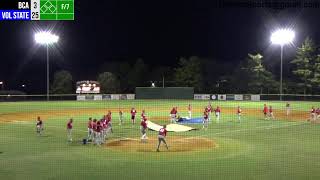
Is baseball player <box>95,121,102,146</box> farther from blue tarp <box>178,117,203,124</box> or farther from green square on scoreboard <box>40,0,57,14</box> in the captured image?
blue tarp <box>178,117,203,124</box>

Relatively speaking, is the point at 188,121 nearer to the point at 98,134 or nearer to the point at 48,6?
the point at 98,134

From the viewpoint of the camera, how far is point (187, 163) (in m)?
16.9

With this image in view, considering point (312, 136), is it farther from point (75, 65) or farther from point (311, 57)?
point (75, 65)

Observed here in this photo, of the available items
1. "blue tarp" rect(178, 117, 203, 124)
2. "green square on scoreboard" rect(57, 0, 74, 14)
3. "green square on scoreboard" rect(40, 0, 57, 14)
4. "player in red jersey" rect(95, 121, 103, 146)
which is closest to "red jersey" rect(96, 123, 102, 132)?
"player in red jersey" rect(95, 121, 103, 146)

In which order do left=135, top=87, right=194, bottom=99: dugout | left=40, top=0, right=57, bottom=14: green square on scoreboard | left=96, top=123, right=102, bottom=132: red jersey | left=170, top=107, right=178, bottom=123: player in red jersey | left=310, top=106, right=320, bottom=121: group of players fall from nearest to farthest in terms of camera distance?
left=96, top=123, right=102, bottom=132: red jersey < left=40, top=0, right=57, bottom=14: green square on scoreboard < left=170, top=107, right=178, bottom=123: player in red jersey < left=310, top=106, right=320, bottom=121: group of players < left=135, top=87, right=194, bottom=99: dugout

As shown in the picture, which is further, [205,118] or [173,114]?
[173,114]

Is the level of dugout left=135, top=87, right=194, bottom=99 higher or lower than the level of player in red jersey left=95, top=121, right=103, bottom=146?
higher

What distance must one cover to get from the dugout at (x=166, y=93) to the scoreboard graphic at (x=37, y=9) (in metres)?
39.9

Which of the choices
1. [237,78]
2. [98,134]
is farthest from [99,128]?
[237,78]

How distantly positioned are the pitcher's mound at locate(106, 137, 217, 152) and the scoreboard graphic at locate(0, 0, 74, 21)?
6.84 m

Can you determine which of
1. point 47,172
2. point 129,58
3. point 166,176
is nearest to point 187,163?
point 166,176

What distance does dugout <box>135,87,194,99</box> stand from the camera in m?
62.9

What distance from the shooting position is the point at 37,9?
882 inches

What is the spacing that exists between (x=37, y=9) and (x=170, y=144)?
9.82 meters
